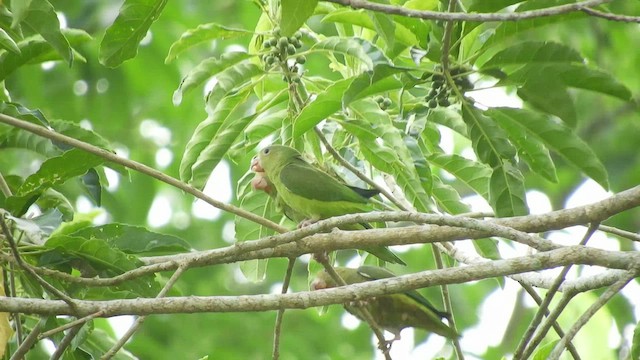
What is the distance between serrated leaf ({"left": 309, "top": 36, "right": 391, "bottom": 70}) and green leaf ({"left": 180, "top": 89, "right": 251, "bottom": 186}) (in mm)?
445

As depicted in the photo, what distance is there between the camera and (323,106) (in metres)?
3.46

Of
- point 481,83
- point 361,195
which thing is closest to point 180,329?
point 361,195

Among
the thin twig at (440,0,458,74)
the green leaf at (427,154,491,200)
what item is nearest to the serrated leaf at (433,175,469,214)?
the green leaf at (427,154,491,200)

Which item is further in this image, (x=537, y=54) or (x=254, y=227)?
(x=254, y=227)

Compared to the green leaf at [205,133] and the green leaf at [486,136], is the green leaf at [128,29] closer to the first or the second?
the green leaf at [205,133]

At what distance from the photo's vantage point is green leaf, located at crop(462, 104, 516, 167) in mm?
3658

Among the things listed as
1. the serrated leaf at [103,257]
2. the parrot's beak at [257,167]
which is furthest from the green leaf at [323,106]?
the parrot's beak at [257,167]

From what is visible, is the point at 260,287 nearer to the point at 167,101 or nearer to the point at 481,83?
the point at 167,101

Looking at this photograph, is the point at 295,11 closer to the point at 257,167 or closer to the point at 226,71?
the point at 226,71

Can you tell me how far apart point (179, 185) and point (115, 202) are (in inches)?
157

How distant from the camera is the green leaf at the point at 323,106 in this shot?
344 cm

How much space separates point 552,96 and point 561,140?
0.21 m

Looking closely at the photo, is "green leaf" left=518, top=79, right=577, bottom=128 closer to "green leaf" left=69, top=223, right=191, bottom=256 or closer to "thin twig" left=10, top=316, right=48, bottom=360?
"green leaf" left=69, top=223, right=191, bottom=256

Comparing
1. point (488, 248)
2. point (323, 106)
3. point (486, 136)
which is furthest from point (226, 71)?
point (488, 248)
